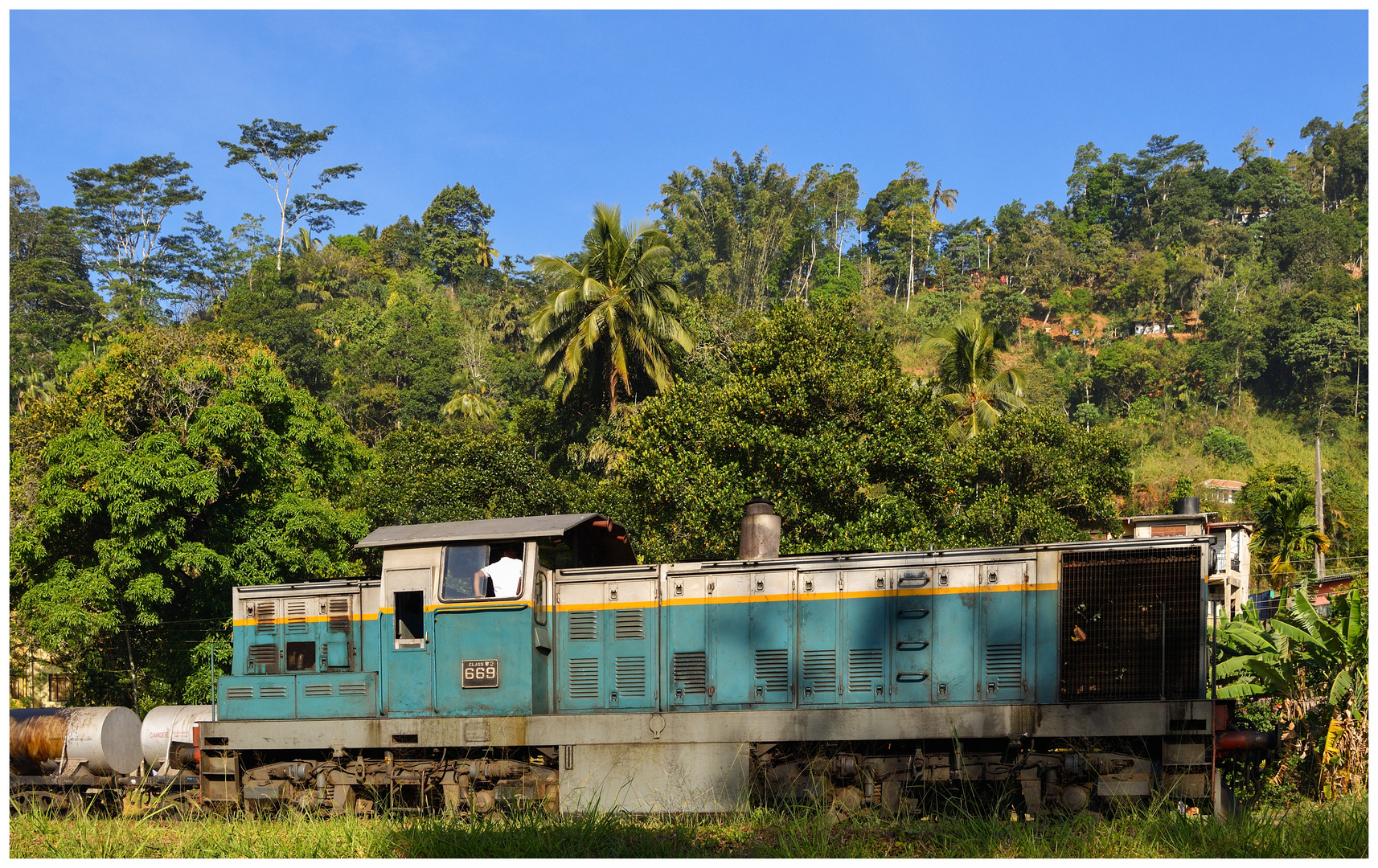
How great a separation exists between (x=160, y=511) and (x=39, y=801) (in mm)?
6871

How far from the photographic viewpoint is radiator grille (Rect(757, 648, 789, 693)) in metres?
11.5

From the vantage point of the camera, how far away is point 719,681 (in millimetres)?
11633

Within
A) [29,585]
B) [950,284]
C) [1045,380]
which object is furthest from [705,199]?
[29,585]

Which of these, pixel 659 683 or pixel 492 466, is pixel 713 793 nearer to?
pixel 659 683

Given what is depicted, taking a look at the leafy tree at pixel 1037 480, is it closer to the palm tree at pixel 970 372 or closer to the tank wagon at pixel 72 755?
the palm tree at pixel 970 372

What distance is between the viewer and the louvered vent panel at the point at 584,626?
39.5 feet

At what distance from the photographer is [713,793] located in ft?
36.1

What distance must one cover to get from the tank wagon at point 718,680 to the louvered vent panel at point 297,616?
0.08ft

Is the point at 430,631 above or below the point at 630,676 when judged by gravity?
above

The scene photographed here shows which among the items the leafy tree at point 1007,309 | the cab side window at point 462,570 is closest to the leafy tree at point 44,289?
the cab side window at point 462,570

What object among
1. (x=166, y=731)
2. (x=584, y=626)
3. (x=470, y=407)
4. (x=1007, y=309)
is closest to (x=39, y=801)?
(x=166, y=731)

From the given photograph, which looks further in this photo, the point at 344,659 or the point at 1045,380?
the point at 1045,380

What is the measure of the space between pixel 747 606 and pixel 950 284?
85962mm

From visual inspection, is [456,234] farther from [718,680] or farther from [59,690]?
[718,680]
